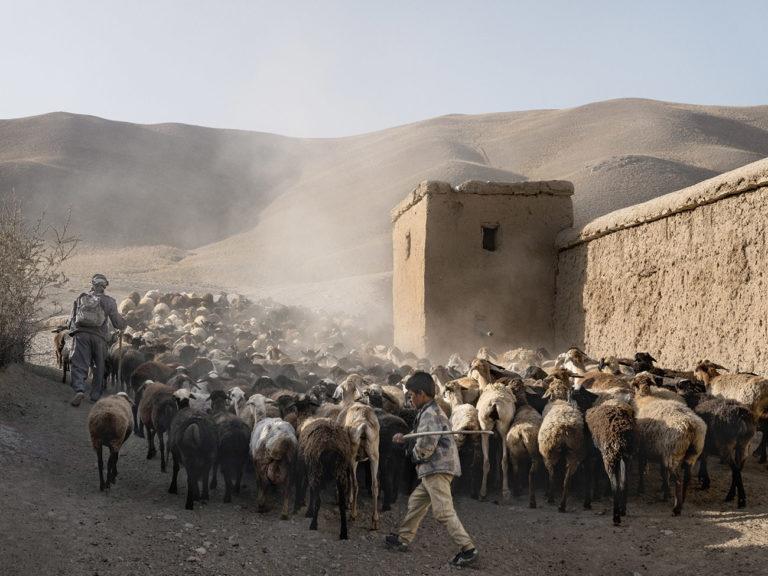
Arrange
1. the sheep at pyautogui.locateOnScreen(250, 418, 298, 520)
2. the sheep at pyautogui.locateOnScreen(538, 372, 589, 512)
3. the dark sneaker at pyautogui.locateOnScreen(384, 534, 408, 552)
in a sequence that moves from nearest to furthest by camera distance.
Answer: the dark sneaker at pyautogui.locateOnScreen(384, 534, 408, 552) → the sheep at pyautogui.locateOnScreen(250, 418, 298, 520) → the sheep at pyautogui.locateOnScreen(538, 372, 589, 512)

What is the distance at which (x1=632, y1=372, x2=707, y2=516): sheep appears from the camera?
7.10 metres

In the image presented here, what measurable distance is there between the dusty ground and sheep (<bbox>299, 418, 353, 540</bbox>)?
248 millimetres

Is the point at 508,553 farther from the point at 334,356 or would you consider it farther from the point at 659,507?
the point at 334,356

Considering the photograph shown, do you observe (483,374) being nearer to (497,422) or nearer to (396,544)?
(497,422)

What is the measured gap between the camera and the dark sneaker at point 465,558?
6.29 meters

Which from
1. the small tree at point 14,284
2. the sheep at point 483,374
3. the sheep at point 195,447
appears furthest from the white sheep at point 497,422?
the small tree at point 14,284

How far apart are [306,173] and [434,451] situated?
83518 millimetres

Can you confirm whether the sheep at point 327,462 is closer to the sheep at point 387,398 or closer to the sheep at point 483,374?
the sheep at point 387,398

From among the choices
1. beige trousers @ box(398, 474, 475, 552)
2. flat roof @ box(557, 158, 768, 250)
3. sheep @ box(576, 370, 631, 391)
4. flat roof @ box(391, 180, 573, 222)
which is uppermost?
flat roof @ box(391, 180, 573, 222)

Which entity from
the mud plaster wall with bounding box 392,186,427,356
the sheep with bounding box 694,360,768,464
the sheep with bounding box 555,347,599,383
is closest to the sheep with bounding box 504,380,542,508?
the sheep with bounding box 694,360,768,464

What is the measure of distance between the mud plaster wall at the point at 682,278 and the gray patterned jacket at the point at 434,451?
4.87m

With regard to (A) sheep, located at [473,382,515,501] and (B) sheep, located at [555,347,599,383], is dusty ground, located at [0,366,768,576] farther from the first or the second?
(B) sheep, located at [555,347,599,383]

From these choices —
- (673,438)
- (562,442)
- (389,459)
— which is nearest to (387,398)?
(389,459)

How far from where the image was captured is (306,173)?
289 ft
